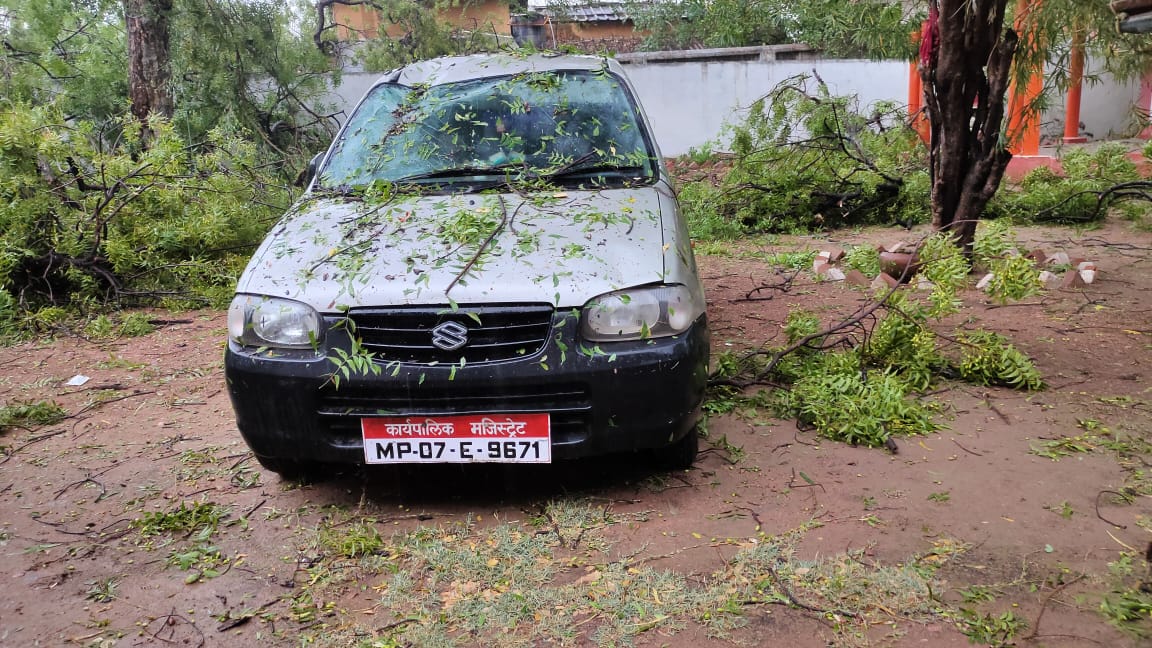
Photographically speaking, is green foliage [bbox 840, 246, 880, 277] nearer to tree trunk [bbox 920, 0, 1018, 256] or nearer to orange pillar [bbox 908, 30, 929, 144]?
tree trunk [bbox 920, 0, 1018, 256]

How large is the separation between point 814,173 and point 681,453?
692 centimetres

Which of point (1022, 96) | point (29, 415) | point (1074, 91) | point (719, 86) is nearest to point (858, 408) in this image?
point (1022, 96)

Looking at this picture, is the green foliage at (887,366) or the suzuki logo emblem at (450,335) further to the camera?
the green foliage at (887,366)

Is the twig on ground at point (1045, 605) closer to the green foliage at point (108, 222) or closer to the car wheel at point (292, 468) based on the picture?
the car wheel at point (292, 468)

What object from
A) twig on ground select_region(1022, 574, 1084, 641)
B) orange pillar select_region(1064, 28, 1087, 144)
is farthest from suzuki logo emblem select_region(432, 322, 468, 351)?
orange pillar select_region(1064, 28, 1087, 144)

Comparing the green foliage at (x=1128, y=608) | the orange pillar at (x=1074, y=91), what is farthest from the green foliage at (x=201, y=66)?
the green foliage at (x=1128, y=608)

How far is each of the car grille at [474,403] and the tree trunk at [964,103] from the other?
419 cm

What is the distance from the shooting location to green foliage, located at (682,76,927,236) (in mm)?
9258

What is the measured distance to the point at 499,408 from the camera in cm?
307

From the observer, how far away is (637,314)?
3.12 m

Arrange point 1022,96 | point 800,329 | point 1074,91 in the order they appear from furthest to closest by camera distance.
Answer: point 1074,91 → point 1022,96 → point 800,329

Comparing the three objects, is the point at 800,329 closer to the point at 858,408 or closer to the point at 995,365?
the point at 858,408

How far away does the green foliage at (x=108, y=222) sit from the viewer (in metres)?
6.95

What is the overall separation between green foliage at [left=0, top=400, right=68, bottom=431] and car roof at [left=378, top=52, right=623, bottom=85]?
2889 mm
